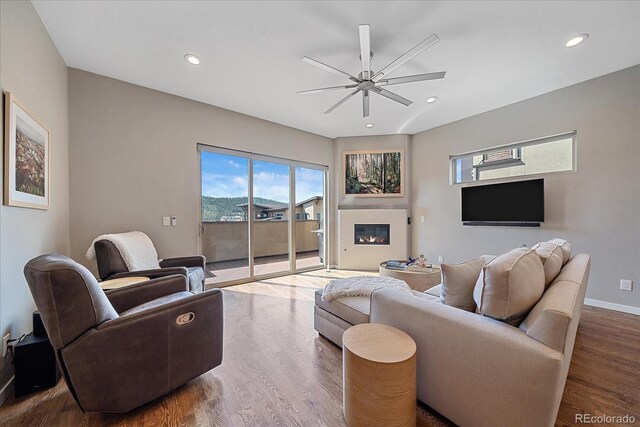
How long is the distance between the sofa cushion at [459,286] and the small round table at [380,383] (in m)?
0.37

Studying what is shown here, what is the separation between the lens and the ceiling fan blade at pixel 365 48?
188 cm

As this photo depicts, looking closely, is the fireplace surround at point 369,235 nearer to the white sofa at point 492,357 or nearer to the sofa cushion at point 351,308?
the sofa cushion at point 351,308

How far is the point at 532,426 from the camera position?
1022mm

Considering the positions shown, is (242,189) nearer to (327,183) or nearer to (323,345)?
(327,183)

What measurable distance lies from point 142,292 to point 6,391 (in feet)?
2.78

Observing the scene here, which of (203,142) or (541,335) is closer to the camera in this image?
(541,335)

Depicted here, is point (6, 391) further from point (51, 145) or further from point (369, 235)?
point (369, 235)

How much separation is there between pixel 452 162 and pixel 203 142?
419 centimetres

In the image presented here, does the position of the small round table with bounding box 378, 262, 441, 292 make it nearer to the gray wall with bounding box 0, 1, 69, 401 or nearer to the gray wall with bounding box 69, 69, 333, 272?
the gray wall with bounding box 69, 69, 333, 272

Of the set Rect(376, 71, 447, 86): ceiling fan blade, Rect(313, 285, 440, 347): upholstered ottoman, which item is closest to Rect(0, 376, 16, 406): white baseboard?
Rect(313, 285, 440, 347): upholstered ottoman

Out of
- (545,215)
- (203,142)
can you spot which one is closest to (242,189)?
(203,142)

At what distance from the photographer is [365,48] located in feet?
6.82

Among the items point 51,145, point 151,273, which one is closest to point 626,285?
point 151,273

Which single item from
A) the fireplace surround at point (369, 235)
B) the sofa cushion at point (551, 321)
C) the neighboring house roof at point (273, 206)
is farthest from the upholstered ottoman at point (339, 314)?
the fireplace surround at point (369, 235)
